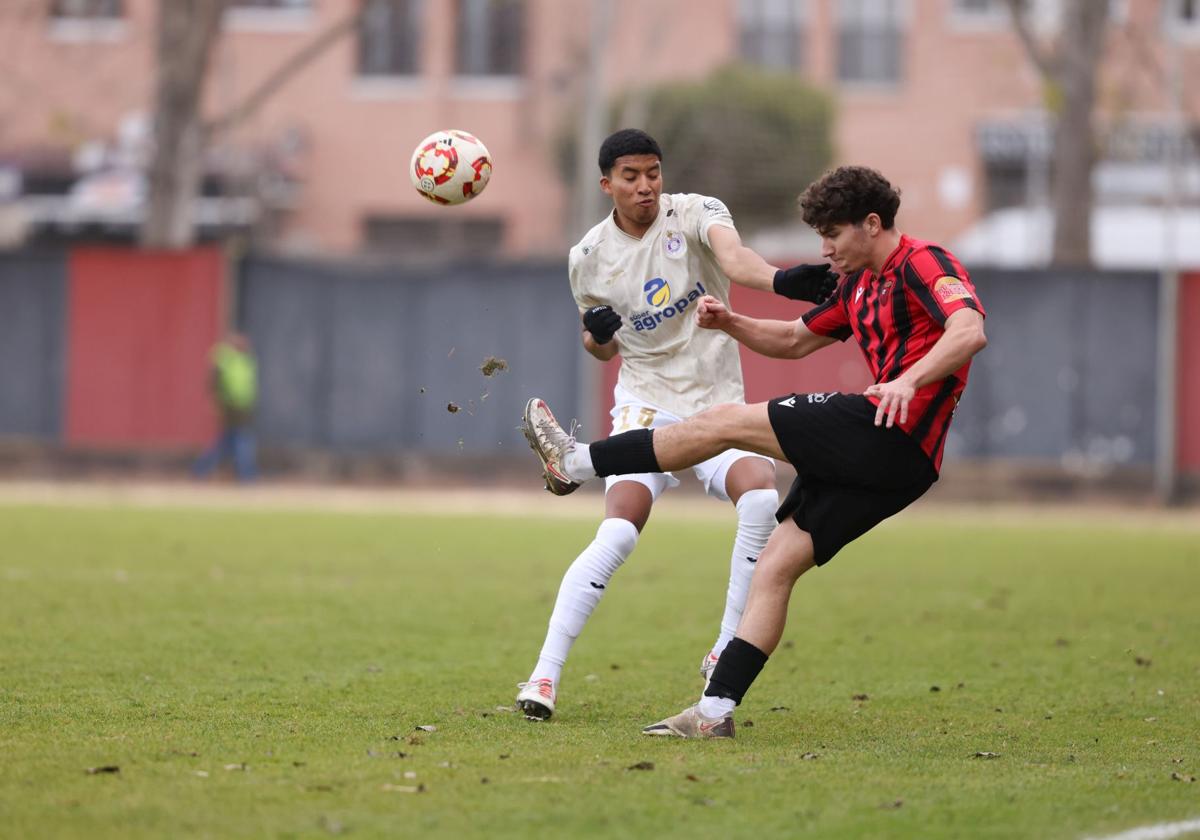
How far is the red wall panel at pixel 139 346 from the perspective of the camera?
25.4 m

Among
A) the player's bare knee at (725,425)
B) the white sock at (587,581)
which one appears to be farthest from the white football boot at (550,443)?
the player's bare knee at (725,425)

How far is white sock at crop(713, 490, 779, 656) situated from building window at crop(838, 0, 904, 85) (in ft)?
112

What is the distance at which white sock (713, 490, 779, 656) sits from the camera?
25.8 ft

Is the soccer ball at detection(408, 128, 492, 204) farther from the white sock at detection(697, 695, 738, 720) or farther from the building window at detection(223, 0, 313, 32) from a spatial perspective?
the building window at detection(223, 0, 313, 32)

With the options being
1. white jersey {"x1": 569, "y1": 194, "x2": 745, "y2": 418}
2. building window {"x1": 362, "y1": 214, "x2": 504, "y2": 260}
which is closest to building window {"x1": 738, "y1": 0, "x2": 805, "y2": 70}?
building window {"x1": 362, "y1": 214, "x2": 504, "y2": 260}

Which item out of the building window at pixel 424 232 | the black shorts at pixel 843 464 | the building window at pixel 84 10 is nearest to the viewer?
the black shorts at pixel 843 464

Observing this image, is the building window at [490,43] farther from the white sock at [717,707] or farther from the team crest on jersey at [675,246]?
the white sock at [717,707]

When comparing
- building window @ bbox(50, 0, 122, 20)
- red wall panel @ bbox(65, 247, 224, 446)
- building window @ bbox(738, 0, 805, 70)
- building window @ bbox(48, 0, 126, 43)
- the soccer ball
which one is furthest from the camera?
building window @ bbox(738, 0, 805, 70)

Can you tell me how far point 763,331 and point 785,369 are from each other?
16855mm

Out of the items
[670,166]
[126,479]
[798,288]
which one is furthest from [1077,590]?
[670,166]

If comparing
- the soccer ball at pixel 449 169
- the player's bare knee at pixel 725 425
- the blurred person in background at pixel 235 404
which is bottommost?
the blurred person in background at pixel 235 404

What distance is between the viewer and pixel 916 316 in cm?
682

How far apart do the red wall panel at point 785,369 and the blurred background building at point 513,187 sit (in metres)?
0.06

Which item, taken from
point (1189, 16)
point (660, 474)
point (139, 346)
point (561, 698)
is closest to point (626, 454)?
point (660, 474)
